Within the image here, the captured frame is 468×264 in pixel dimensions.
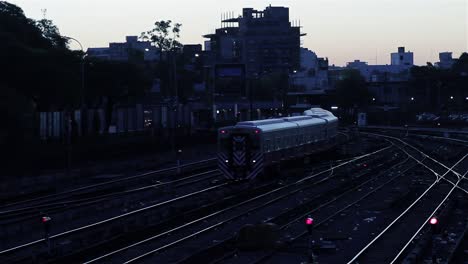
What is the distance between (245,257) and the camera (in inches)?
731

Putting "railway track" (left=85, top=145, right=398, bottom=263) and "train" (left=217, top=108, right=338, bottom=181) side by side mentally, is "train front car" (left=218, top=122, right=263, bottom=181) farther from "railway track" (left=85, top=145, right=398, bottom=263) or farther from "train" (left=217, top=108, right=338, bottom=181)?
"railway track" (left=85, top=145, right=398, bottom=263)

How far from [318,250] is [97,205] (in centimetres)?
1120

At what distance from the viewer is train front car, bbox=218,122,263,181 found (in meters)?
33.7

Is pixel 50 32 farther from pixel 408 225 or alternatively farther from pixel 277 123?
pixel 408 225

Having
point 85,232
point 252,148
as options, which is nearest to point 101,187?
point 252,148

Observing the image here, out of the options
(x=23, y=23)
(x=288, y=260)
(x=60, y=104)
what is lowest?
(x=288, y=260)

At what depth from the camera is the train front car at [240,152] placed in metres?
33.7

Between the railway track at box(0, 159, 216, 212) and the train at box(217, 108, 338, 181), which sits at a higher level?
the train at box(217, 108, 338, 181)

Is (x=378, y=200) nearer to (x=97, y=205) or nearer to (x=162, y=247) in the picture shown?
(x=97, y=205)

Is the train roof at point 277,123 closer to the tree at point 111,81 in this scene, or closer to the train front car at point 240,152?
the train front car at point 240,152

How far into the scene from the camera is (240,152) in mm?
33812

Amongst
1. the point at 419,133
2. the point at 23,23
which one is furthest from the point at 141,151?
the point at 419,133

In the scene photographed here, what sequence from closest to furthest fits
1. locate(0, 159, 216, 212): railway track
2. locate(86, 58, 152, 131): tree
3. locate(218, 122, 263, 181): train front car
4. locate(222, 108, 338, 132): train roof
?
locate(0, 159, 216, 212): railway track < locate(218, 122, 263, 181): train front car < locate(222, 108, 338, 132): train roof < locate(86, 58, 152, 131): tree

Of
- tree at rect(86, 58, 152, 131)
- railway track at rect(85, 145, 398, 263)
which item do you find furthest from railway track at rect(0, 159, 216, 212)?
tree at rect(86, 58, 152, 131)
